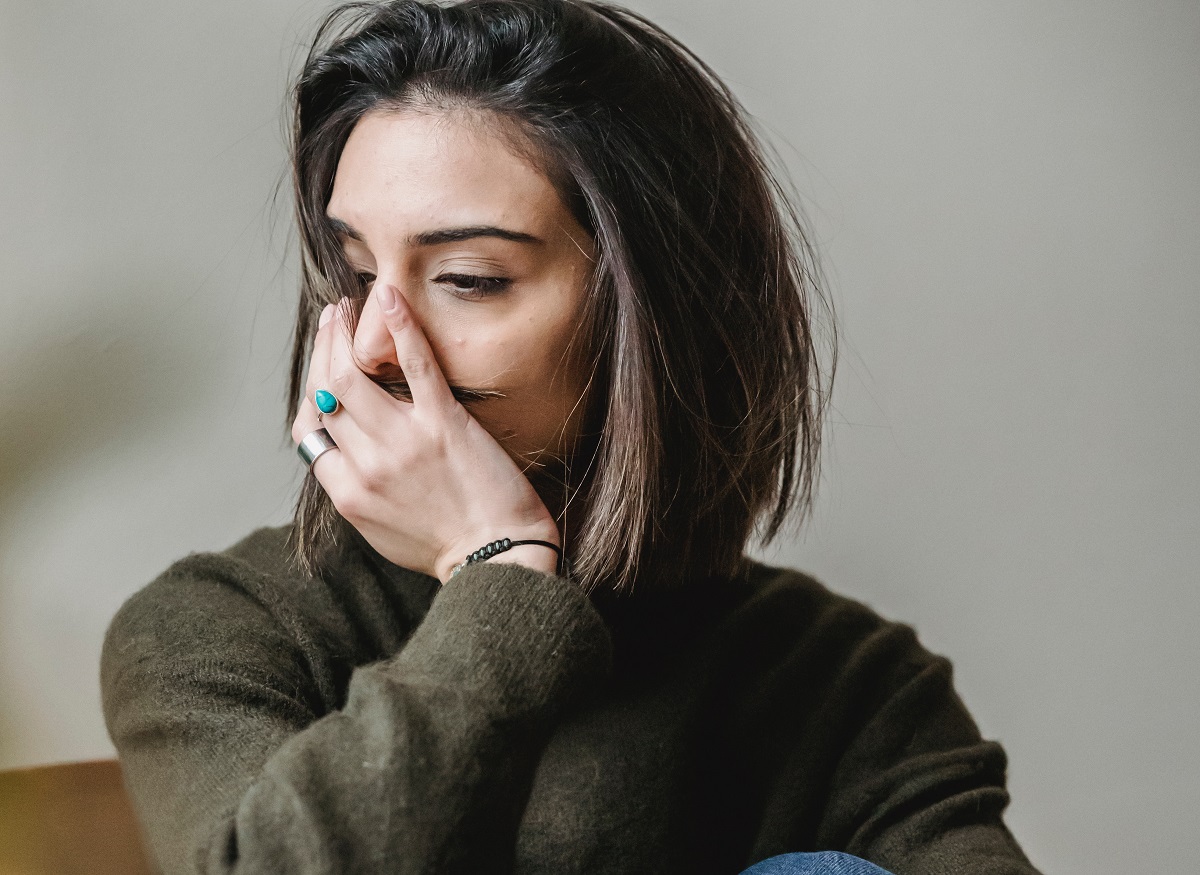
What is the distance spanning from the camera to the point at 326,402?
0.93m

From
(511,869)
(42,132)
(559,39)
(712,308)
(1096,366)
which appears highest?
(559,39)

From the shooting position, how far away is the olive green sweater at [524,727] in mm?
697

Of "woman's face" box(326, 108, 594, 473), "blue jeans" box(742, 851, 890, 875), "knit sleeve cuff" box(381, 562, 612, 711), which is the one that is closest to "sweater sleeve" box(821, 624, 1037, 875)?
"blue jeans" box(742, 851, 890, 875)

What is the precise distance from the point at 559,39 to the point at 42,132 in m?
0.62

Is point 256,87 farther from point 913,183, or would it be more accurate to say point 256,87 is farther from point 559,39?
point 913,183

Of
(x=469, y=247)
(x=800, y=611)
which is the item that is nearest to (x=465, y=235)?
(x=469, y=247)

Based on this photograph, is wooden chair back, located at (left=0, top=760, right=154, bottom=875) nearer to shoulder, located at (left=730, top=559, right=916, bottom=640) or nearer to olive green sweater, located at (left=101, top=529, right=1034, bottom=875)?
olive green sweater, located at (left=101, top=529, right=1034, bottom=875)

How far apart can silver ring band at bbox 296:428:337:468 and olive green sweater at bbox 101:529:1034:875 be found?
0.14 metres

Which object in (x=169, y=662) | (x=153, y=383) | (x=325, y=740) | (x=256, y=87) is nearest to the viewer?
(x=153, y=383)

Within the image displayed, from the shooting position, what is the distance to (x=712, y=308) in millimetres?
1051

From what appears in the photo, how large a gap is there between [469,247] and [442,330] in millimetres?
80

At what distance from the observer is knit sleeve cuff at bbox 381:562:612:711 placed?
29.7 inches

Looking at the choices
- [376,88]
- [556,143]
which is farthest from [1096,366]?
[376,88]

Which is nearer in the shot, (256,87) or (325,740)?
(325,740)
